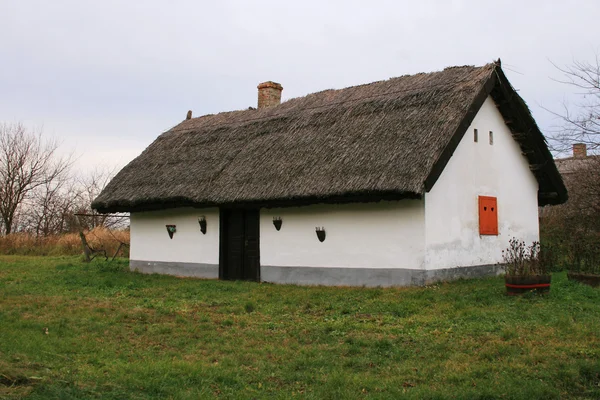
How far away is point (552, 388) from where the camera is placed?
5223 millimetres

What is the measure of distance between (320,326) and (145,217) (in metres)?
10.5

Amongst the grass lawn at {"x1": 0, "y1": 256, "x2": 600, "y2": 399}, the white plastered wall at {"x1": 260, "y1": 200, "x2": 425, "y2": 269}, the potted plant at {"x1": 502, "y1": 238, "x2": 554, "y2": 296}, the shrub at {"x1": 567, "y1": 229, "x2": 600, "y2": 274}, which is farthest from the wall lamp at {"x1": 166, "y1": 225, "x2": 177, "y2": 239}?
the shrub at {"x1": 567, "y1": 229, "x2": 600, "y2": 274}

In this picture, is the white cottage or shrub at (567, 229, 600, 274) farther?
shrub at (567, 229, 600, 274)

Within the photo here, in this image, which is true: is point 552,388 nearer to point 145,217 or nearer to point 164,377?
point 164,377

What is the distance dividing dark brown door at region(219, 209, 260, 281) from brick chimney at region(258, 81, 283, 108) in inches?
246

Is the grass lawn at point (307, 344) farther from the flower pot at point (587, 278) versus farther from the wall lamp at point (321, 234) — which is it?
the wall lamp at point (321, 234)

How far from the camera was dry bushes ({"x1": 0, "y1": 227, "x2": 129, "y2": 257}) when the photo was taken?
26031mm

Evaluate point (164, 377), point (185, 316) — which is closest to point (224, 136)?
point (185, 316)

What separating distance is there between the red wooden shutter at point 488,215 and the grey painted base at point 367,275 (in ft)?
2.76

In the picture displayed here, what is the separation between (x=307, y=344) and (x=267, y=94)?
14173mm

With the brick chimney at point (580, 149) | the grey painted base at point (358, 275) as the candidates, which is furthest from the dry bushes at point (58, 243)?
the brick chimney at point (580, 149)

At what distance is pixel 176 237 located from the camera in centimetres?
1656

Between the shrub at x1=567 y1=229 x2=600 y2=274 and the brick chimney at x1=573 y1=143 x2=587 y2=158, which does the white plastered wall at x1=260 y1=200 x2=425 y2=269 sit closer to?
the shrub at x1=567 y1=229 x2=600 y2=274

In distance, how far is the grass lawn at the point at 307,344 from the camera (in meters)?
5.36
